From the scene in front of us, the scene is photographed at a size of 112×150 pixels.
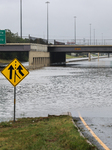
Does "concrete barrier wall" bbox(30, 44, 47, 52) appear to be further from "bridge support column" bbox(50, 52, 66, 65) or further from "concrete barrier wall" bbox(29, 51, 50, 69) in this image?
"bridge support column" bbox(50, 52, 66, 65)

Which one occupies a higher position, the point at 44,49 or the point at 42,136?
the point at 44,49

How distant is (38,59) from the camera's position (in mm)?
71562

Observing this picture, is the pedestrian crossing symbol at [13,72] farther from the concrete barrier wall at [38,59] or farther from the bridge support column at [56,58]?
the bridge support column at [56,58]

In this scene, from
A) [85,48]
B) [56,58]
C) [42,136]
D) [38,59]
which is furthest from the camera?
[56,58]

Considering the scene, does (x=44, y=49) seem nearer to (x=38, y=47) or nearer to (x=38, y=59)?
(x=38, y=47)

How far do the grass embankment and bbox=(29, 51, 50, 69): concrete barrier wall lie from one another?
1997 inches

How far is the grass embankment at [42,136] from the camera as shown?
843cm

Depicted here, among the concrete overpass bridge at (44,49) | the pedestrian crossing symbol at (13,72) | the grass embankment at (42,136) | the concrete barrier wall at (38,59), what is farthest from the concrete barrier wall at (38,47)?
the grass embankment at (42,136)

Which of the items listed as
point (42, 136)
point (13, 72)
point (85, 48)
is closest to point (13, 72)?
point (13, 72)

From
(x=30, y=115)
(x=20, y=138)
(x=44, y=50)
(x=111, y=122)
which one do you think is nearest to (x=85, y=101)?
(x=30, y=115)

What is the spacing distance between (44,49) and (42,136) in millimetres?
67862

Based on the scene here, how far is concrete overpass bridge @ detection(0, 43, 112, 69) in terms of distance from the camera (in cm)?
6494

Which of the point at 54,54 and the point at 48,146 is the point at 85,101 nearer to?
the point at 48,146

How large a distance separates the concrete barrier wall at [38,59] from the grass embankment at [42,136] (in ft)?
166
